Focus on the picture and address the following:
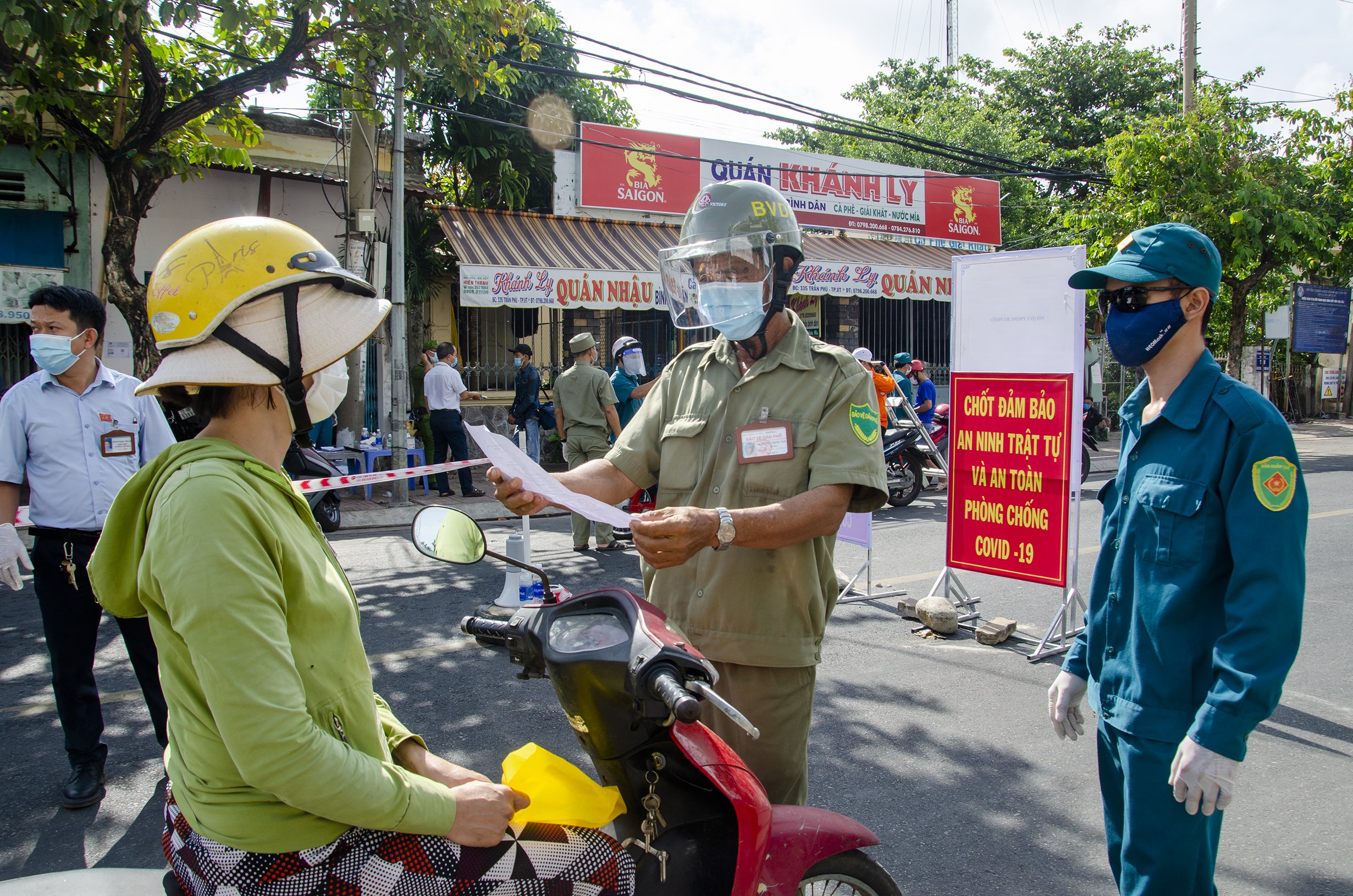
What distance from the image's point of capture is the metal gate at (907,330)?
1778 cm

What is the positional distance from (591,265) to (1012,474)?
914 centimetres

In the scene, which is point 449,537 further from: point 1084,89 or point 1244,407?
point 1084,89

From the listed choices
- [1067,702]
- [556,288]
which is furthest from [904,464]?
[1067,702]

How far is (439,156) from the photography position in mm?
16750

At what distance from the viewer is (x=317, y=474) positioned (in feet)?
26.1

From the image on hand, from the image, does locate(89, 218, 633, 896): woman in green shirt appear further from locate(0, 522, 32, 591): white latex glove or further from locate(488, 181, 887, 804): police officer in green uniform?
locate(0, 522, 32, 591): white latex glove

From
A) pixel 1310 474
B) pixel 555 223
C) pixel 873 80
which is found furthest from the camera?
pixel 873 80

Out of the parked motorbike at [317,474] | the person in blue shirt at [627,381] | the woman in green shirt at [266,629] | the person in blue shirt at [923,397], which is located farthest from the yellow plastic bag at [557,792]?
the person in blue shirt at [923,397]

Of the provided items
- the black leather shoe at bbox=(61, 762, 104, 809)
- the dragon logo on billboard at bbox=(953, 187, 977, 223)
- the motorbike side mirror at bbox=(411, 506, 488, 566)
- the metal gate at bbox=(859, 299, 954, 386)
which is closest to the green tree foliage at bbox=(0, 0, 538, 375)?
the black leather shoe at bbox=(61, 762, 104, 809)

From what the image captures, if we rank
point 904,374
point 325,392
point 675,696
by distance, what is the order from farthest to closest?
point 904,374
point 325,392
point 675,696

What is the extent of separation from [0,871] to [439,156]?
51.1 feet

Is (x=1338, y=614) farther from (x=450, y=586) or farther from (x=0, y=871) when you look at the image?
(x=0, y=871)

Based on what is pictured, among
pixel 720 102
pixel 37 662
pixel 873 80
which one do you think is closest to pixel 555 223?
pixel 720 102

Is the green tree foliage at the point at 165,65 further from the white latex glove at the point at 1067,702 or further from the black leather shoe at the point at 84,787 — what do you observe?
the white latex glove at the point at 1067,702
